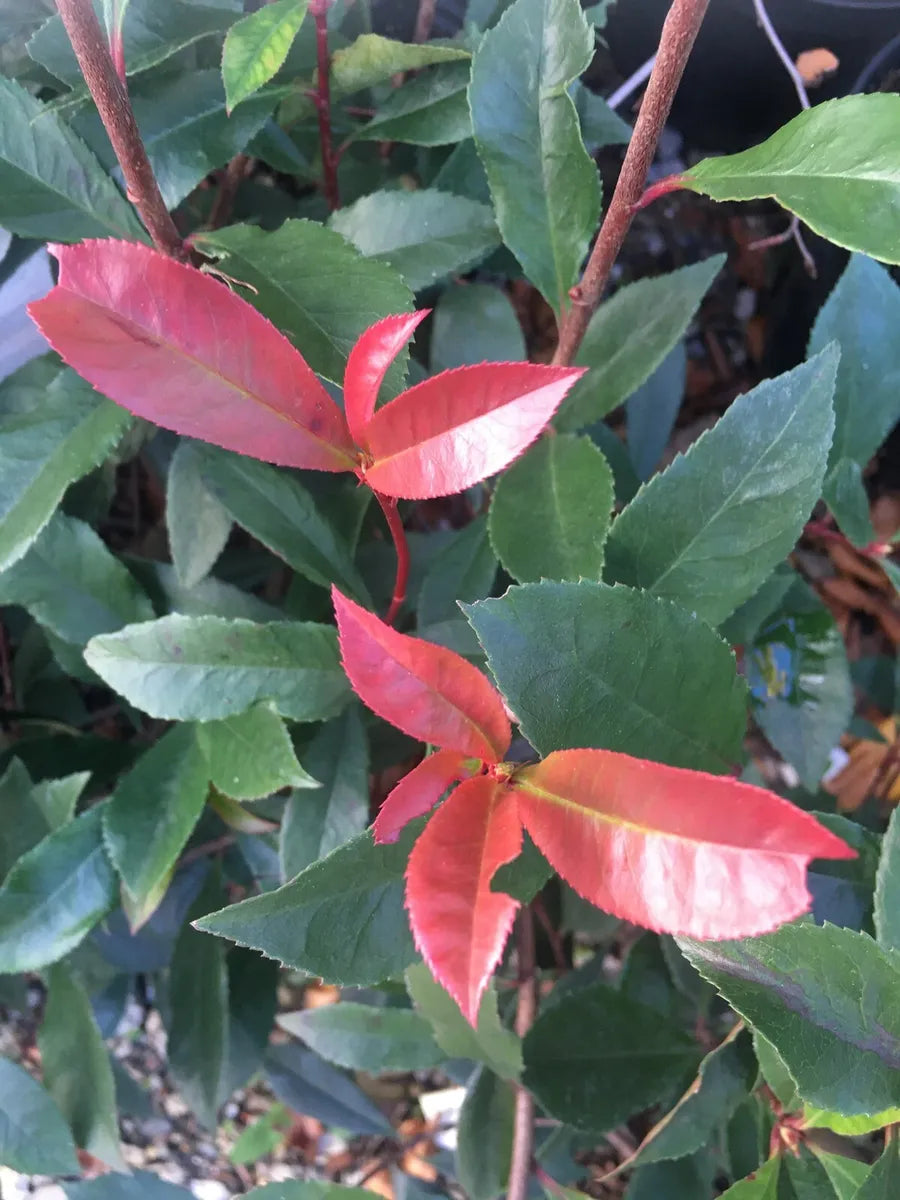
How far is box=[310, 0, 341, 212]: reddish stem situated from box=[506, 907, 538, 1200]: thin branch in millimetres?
635

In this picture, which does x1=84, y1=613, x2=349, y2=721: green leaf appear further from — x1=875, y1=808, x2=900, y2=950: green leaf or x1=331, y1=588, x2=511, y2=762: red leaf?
x1=875, y1=808, x2=900, y2=950: green leaf

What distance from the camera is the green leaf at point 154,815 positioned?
0.63 meters

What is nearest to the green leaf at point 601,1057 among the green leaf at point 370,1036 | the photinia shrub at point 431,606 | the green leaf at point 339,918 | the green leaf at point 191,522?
the photinia shrub at point 431,606

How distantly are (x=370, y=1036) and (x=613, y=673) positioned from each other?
570 millimetres

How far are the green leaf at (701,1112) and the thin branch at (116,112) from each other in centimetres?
67

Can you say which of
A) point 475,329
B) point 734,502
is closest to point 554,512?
point 734,502

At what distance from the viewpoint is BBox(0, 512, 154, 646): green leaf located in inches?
26.4

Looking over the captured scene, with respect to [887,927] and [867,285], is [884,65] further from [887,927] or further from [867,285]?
[887,927]

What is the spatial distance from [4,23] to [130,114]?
289 millimetres

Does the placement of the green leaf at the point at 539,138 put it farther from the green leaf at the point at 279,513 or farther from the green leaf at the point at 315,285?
the green leaf at the point at 279,513

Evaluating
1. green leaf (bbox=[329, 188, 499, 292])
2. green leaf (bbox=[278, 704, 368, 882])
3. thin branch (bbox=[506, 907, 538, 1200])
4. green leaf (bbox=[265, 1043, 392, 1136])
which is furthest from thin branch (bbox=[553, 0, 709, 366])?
green leaf (bbox=[265, 1043, 392, 1136])

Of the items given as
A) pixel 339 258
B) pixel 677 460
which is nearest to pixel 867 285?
pixel 677 460

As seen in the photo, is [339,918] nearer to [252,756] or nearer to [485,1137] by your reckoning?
[252,756]

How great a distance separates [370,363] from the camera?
374mm
